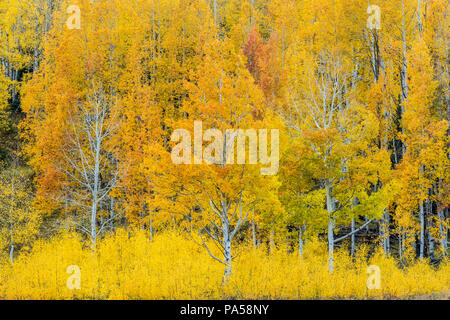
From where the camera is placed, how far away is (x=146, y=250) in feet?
47.7

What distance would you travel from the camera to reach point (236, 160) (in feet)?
31.7

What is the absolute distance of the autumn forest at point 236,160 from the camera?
10.3 metres

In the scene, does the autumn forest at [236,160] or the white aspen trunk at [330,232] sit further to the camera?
the white aspen trunk at [330,232]

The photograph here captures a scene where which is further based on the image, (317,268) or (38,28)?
(38,28)

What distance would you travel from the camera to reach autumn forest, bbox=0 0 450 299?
10320mm

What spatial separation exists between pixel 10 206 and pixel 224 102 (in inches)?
526

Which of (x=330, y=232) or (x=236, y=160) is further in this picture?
(x=330, y=232)

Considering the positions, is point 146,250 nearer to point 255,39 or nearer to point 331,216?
point 331,216

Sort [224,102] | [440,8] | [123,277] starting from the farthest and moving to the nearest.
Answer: [440,8], [123,277], [224,102]

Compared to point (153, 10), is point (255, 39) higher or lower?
lower

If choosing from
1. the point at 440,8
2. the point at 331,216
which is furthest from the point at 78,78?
the point at 440,8

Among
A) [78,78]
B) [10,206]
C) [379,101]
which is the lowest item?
[10,206]

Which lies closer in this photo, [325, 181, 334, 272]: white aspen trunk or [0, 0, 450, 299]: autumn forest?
[0, 0, 450, 299]: autumn forest

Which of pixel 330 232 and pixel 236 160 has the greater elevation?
pixel 236 160
